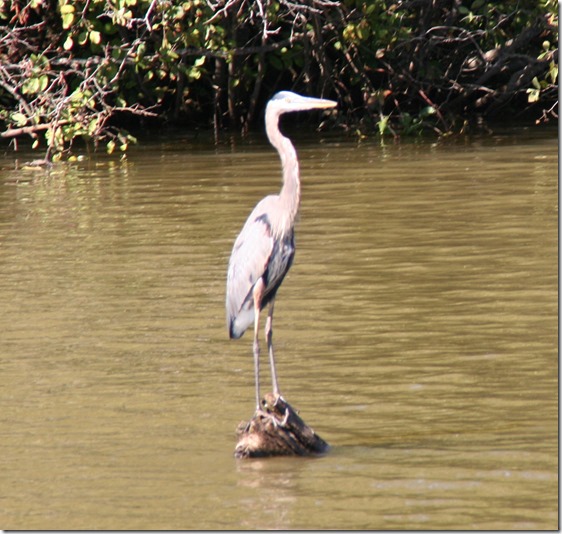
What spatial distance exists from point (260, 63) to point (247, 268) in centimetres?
975

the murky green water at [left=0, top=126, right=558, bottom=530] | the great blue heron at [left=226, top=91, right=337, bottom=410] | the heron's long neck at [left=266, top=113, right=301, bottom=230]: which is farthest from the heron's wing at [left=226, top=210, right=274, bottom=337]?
the murky green water at [left=0, top=126, right=558, bottom=530]

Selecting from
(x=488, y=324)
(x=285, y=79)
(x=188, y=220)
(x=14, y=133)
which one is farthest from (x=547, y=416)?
(x=285, y=79)

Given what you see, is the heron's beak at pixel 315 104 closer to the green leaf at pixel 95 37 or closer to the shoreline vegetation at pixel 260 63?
the shoreline vegetation at pixel 260 63

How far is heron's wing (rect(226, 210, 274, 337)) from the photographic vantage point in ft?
18.4

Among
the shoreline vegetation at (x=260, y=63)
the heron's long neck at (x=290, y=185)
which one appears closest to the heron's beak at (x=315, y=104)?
the heron's long neck at (x=290, y=185)

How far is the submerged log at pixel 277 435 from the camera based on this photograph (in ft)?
16.9

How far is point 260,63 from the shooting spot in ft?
49.5

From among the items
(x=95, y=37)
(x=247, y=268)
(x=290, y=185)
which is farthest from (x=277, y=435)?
(x=95, y=37)

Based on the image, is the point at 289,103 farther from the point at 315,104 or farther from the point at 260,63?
the point at 260,63

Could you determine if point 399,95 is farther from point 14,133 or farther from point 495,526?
point 495,526

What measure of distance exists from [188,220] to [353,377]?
4.42 m

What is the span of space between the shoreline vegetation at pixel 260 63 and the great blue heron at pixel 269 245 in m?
6.92

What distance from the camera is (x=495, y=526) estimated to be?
4.27 meters

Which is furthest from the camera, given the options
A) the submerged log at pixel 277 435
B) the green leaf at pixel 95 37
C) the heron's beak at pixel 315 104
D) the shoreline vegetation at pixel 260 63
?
the shoreline vegetation at pixel 260 63
